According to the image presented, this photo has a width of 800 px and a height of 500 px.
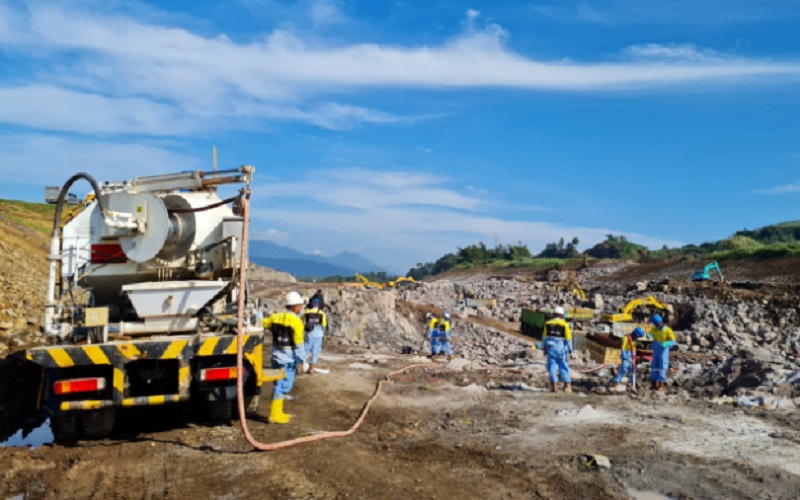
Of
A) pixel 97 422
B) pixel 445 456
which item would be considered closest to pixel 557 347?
pixel 445 456

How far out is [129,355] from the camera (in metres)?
6.28

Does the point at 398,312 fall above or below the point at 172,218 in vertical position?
below

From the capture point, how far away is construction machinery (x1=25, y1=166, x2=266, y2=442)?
6.28m

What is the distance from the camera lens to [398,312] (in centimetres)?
2392

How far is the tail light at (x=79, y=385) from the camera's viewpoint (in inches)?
239

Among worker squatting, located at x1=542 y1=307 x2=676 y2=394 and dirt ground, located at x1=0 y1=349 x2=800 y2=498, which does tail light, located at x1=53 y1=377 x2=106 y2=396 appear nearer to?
dirt ground, located at x1=0 y1=349 x2=800 y2=498

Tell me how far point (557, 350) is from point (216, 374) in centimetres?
594

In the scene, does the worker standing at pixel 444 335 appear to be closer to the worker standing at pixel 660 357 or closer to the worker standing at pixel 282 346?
the worker standing at pixel 660 357

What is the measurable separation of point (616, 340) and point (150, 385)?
13.5 meters

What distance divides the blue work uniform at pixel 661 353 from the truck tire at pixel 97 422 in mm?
8743

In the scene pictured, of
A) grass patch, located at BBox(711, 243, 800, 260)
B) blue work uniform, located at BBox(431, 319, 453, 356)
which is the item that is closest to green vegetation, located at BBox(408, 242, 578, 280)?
grass patch, located at BBox(711, 243, 800, 260)

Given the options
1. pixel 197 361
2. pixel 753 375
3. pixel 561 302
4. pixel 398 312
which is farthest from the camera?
pixel 561 302

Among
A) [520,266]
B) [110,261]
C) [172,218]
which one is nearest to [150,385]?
[110,261]

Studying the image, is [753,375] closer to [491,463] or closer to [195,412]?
[491,463]
